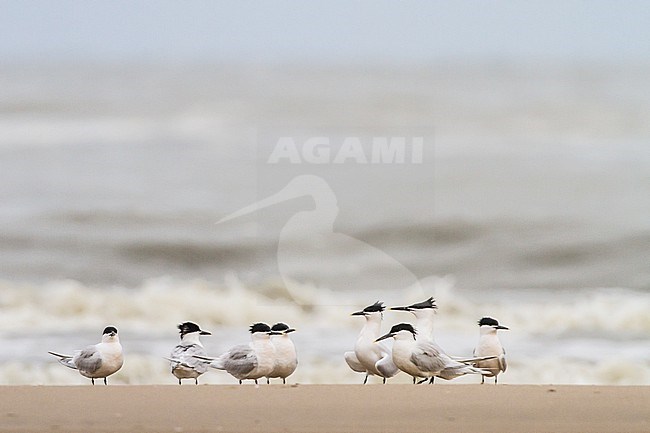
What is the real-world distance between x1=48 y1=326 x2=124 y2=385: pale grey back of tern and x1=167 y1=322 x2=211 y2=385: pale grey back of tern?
0.86 ft

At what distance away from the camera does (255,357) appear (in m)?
5.33

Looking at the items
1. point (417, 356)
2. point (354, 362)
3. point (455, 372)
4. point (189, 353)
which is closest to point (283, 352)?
point (354, 362)

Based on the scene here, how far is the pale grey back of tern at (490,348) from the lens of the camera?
539cm

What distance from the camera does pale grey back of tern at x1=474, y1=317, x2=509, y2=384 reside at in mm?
5395

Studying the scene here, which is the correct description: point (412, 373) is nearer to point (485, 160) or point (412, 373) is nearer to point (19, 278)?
point (485, 160)

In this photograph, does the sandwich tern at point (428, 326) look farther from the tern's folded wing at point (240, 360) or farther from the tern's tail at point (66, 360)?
the tern's tail at point (66, 360)

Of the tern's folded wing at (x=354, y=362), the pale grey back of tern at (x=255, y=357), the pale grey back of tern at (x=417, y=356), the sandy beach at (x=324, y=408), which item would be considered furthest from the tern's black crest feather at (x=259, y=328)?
the pale grey back of tern at (x=417, y=356)

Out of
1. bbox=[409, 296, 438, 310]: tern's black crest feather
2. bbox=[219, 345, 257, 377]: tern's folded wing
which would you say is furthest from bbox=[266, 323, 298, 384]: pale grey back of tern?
bbox=[409, 296, 438, 310]: tern's black crest feather

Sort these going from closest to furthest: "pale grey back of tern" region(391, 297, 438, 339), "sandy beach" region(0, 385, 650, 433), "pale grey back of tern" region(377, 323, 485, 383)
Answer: "sandy beach" region(0, 385, 650, 433) < "pale grey back of tern" region(377, 323, 485, 383) < "pale grey back of tern" region(391, 297, 438, 339)

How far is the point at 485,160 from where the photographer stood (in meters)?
5.78

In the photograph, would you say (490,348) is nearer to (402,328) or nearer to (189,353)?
(402,328)

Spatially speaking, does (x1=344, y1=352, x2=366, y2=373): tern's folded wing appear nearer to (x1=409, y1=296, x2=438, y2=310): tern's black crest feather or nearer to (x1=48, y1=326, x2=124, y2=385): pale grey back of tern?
(x1=409, y1=296, x2=438, y2=310): tern's black crest feather

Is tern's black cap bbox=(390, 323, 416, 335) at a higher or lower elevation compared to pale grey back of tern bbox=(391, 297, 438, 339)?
lower

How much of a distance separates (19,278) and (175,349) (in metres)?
0.84
